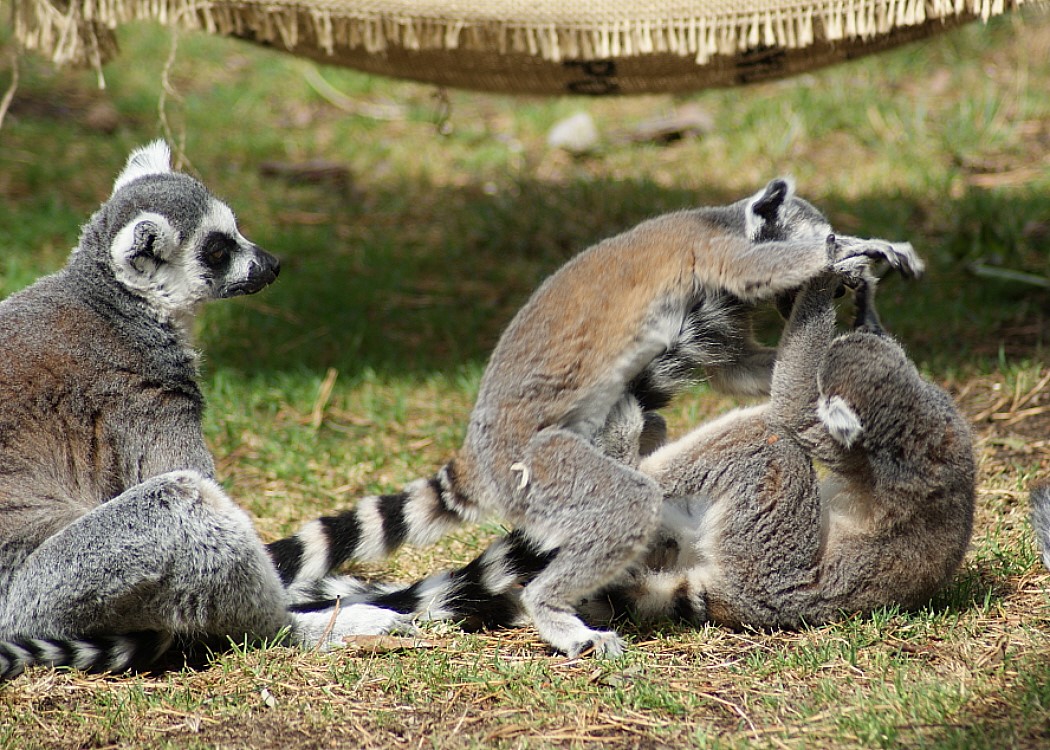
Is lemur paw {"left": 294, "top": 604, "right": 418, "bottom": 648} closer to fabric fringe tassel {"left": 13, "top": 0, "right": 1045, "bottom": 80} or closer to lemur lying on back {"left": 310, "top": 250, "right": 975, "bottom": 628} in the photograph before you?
lemur lying on back {"left": 310, "top": 250, "right": 975, "bottom": 628}

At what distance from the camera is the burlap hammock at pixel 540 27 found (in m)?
4.77

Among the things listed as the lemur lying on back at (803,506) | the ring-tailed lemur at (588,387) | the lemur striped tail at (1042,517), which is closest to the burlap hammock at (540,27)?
the ring-tailed lemur at (588,387)

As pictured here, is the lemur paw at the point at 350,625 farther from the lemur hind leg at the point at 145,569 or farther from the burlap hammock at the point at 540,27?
the burlap hammock at the point at 540,27

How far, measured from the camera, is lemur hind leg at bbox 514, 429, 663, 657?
10.1 ft

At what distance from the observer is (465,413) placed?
5133 mm

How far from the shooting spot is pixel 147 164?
394cm

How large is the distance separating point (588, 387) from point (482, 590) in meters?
0.71

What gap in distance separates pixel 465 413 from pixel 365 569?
1.35 metres

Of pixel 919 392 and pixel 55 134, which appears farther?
pixel 55 134

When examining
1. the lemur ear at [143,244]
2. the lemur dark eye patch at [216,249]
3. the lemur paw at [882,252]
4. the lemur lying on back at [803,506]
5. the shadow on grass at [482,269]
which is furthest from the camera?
the shadow on grass at [482,269]

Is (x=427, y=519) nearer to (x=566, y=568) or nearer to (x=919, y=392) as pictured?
(x=566, y=568)

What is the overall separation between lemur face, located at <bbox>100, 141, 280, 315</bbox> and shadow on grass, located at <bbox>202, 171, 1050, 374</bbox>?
1.86m

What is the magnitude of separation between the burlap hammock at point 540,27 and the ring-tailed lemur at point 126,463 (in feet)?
4.97

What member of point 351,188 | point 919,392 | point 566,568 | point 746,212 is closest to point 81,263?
point 566,568
